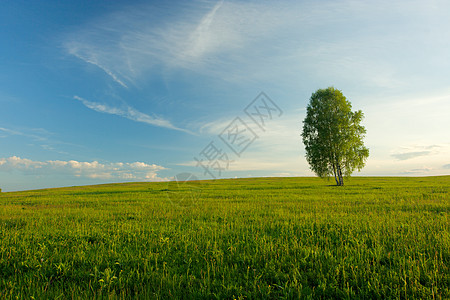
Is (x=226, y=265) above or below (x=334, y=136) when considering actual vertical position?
below

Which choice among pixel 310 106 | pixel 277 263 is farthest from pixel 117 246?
pixel 310 106

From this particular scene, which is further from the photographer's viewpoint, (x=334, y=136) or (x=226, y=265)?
(x=334, y=136)

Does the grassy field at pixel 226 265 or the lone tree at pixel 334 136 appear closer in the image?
Answer: the grassy field at pixel 226 265

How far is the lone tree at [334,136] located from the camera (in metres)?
35.1

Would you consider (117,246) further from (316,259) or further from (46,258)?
(316,259)

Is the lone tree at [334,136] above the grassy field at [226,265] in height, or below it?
above

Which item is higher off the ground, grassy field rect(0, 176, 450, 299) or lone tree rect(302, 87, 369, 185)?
lone tree rect(302, 87, 369, 185)

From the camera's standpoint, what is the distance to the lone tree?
3506 centimetres

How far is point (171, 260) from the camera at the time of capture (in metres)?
5.03

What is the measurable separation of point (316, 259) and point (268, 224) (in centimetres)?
330

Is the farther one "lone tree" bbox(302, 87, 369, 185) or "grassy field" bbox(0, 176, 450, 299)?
"lone tree" bbox(302, 87, 369, 185)

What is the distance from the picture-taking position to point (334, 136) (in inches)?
1391

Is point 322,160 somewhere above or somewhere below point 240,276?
above

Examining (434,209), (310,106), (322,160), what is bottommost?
(434,209)
